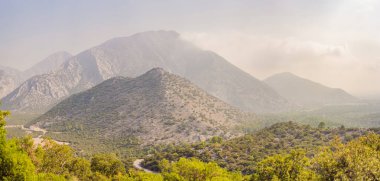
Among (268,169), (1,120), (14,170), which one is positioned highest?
(1,120)

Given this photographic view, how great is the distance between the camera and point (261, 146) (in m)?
136

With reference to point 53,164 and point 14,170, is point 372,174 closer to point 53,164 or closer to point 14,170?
point 14,170

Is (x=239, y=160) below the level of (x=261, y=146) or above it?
below

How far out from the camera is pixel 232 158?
127 meters

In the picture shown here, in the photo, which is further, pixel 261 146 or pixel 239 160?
pixel 261 146

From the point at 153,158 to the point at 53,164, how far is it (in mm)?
77174

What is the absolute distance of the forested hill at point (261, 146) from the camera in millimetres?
123606

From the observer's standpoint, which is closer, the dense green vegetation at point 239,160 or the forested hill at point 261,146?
the dense green vegetation at point 239,160

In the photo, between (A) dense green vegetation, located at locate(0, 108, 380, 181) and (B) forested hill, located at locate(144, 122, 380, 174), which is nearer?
(A) dense green vegetation, located at locate(0, 108, 380, 181)

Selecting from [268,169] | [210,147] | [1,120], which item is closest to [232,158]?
[210,147]

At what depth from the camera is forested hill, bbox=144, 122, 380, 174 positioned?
406 feet

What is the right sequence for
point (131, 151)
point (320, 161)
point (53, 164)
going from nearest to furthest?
point (320, 161) < point (53, 164) < point (131, 151)

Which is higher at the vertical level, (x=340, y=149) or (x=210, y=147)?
(x=340, y=149)

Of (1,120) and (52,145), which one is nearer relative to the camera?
(1,120)
